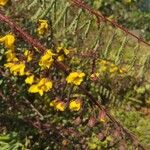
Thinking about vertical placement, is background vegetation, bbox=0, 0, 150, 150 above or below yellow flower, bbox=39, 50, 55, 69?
below

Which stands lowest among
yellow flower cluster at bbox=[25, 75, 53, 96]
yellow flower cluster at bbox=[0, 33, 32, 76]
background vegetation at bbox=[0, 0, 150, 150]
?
background vegetation at bbox=[0, 0, 150, 150]

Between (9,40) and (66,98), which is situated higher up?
(9,40)

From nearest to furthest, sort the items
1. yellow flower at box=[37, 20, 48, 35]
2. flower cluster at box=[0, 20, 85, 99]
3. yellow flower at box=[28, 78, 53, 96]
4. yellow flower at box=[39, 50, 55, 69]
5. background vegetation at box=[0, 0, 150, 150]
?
yellow flower at box=[39, 50, 55, 69] < flower cluster at box=[0, 20, 85, 99] < yellow flower at box=[28, 78, 53, 96] < background vegetation at box=[0, 0, 150, 150] < yellow flower at box=[37, 20, 48, 35]

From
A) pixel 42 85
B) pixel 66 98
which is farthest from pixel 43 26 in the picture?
pixel 42 85

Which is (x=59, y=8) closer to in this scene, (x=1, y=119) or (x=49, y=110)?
(x=1, y=119)

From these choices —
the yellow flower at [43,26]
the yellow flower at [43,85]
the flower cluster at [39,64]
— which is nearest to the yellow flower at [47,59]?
the flower cluster at [39,64]

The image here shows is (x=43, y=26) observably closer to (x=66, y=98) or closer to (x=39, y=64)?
(x=66, y=98)

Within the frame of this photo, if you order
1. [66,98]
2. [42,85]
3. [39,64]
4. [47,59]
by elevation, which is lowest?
[66,98]

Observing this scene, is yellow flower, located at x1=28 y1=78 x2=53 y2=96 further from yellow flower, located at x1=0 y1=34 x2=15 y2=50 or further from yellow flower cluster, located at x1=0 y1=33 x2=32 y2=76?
yellow flower, located at x1=0 y1=34 x2=15 y2=50

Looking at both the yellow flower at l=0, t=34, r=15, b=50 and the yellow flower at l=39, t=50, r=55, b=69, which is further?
the yellow flower at l=0, t=34, r=15, b=50

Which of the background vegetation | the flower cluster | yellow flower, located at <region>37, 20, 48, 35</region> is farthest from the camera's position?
yellow flower, located at <region>37, 20, 48, 35</region>

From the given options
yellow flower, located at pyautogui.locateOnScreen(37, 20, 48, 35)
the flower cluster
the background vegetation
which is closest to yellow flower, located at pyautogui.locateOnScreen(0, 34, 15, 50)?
the flower cluster

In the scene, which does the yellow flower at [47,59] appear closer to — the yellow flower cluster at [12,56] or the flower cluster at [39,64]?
the flower cluster at [39,64]
